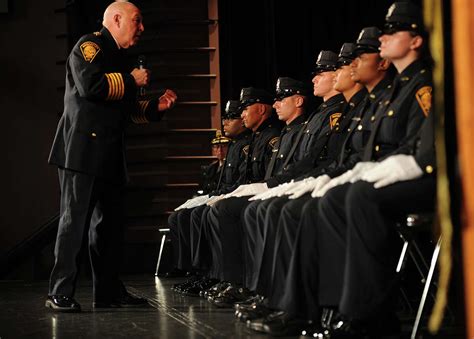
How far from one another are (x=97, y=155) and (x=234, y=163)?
6.31 feet

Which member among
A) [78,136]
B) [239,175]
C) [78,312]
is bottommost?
[78,312]

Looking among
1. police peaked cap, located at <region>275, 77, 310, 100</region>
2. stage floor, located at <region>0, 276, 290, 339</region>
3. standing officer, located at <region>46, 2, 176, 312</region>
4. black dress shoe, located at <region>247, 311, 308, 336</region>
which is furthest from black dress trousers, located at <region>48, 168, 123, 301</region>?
black dress shoe, located at <region>247, 311, 308, 336</region>

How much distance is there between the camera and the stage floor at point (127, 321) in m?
3.42

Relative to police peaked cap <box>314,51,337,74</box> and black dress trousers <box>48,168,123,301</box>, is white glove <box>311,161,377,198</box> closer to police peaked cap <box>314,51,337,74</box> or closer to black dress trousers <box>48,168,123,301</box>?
police peaked cap <box>314,51,337,74</box>

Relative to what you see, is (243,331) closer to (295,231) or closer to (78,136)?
(295,231)

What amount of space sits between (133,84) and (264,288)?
142 centimetres

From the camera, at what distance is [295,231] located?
132 inches

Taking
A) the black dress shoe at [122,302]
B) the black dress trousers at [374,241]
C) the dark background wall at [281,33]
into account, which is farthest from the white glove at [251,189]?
the black dress trousers at [374,241]

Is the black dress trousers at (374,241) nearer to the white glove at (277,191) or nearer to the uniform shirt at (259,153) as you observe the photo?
the white glove at (277,191)

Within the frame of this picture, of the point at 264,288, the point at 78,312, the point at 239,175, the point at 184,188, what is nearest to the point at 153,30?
the point at 184,188

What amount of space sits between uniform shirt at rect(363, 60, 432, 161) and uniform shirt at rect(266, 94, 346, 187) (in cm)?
82

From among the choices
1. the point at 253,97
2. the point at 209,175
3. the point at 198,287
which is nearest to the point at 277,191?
the point at 198,287

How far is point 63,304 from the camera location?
14.3 ft

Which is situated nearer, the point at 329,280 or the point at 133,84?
the point at 329,280
